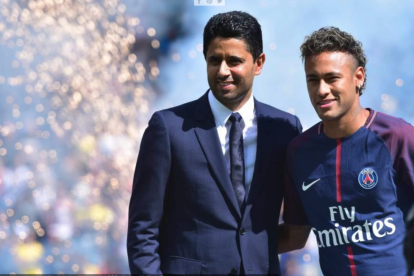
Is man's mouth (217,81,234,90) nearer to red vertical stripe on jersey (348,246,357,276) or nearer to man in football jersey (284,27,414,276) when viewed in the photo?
man in football jersey (284,27,414,276)

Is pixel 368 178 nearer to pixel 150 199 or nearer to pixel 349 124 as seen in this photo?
pixel 349 124

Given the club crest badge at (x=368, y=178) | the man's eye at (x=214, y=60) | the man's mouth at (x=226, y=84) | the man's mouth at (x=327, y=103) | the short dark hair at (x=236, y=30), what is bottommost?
the club crest badge at (x=368, y=178)

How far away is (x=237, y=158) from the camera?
2.07 meters

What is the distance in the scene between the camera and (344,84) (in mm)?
2080

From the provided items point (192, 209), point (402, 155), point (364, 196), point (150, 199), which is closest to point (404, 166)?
point (402, 155)

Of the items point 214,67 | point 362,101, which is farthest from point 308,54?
point 362,101

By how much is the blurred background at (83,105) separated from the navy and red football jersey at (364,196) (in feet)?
5.23

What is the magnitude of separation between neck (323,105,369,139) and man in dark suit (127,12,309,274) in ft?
0.72

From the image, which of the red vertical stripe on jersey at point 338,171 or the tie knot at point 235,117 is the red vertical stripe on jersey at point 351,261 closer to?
the red vertical stripe on jersey at point 338,171

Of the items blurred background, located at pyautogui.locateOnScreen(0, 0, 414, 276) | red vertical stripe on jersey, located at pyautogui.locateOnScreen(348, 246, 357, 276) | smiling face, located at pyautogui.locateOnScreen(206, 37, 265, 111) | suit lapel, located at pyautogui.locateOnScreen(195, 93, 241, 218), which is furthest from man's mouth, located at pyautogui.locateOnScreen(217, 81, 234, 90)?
blurred background, located at pyautogui.locateOnScreen(0, 0, 414, 276)

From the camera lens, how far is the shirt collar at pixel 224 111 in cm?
213

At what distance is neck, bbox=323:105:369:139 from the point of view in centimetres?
210

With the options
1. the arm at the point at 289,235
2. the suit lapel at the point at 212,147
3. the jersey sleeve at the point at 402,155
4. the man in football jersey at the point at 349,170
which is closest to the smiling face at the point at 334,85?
the man in football jersey at the point at 349,170

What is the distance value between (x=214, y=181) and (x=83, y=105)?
185cm
